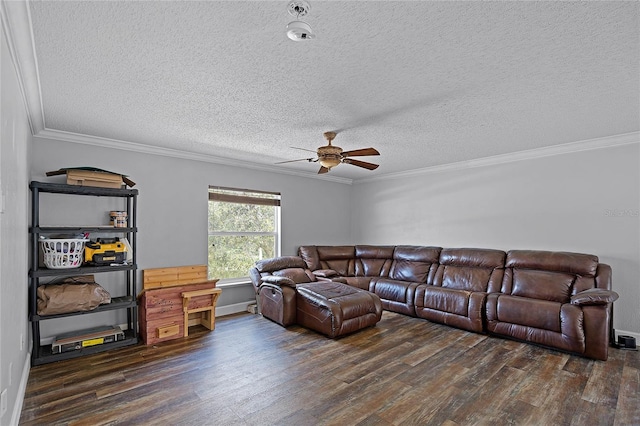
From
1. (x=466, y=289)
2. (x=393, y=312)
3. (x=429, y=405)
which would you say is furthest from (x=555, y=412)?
(x=393, y=312)

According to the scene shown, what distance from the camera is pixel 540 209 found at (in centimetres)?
446

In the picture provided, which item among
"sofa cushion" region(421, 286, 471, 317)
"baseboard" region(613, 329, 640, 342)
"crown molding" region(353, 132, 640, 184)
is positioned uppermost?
"crown molding" region(353, 132, 640, 184)

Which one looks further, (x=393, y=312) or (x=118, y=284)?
(x=393, y=312)

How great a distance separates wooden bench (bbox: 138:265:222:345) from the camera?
12.2 ft

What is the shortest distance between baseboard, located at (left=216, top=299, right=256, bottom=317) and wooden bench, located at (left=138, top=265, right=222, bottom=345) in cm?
45

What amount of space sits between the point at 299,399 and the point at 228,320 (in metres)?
2.40

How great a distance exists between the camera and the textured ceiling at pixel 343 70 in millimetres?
1626

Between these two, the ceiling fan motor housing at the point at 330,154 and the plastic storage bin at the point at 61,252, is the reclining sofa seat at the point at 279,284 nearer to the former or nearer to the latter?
the ceiling fan motor housing at the point at 330,154

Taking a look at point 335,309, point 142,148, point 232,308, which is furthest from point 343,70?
point 232,308

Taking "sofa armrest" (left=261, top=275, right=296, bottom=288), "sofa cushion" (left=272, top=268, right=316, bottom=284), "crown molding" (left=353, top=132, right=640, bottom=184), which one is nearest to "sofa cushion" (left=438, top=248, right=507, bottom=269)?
"crown molding" (left=353, top=132, right=640, bottom=184)

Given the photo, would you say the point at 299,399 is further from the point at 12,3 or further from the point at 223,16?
the point at 12,3

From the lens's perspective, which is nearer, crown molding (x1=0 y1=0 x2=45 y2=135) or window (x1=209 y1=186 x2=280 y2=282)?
crown molding (x1=0 y1=0 x2=45 y2=135)

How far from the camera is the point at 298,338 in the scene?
12.8 feet

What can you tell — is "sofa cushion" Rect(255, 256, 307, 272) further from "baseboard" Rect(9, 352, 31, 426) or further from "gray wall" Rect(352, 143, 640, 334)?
"baseboard" Rect(9, 352, 31, 426)
